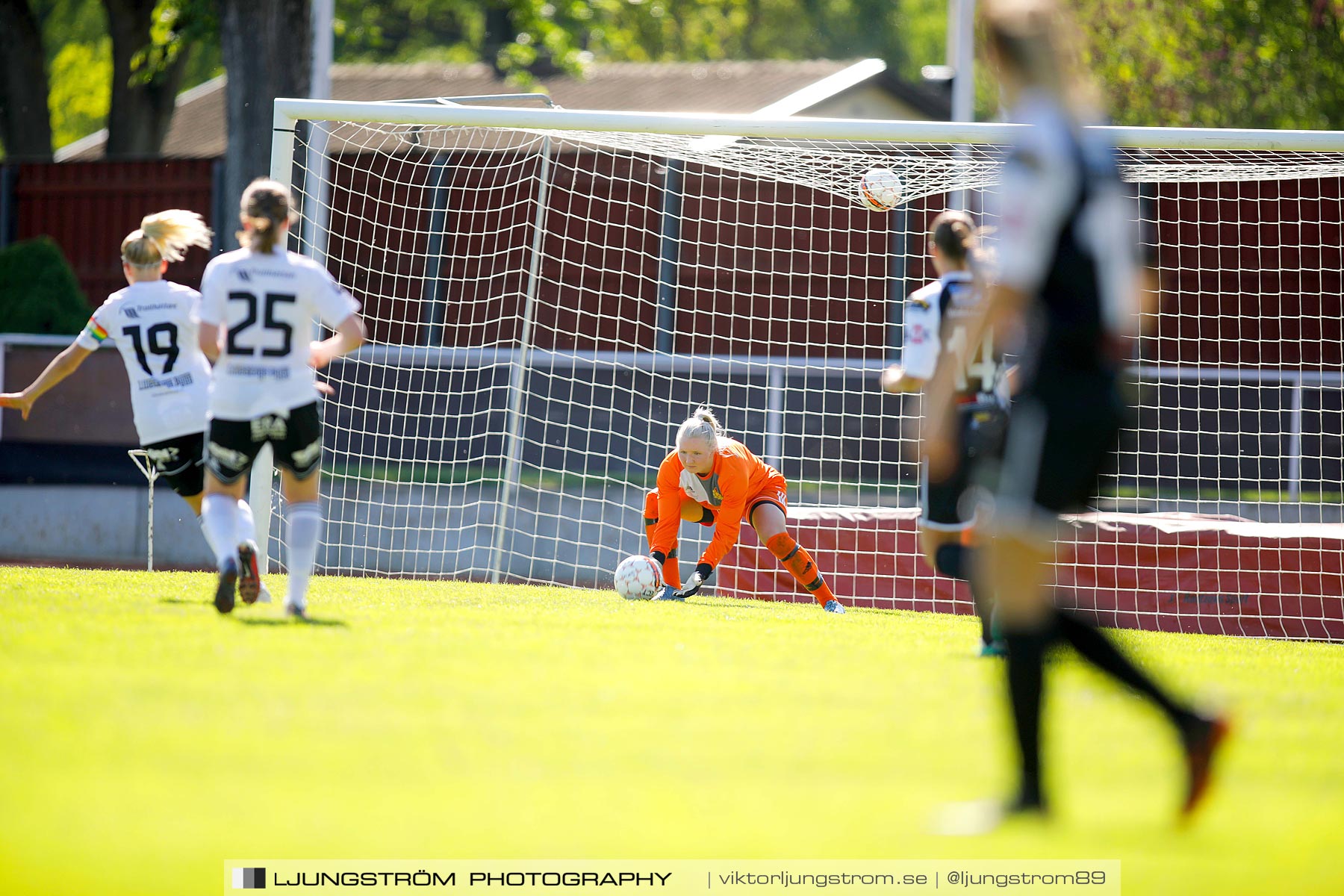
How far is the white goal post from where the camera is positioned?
30.9 ft

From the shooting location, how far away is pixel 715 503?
8422mm

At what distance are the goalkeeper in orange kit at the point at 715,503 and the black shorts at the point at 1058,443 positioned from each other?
4713 mm

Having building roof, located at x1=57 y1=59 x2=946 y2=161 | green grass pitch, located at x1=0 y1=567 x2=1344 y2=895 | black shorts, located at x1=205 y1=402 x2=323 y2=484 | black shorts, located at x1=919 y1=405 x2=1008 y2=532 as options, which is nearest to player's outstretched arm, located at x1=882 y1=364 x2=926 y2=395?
black shorts, located at x1=919 y1=405 x2=1008 y2=532

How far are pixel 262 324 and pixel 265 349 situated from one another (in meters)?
0.10

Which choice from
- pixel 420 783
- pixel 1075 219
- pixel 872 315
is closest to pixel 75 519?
pixel 872 315

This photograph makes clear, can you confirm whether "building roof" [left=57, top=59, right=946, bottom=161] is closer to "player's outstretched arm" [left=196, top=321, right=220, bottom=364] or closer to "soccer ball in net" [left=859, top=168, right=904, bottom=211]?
"soccer ball in net" [left=859, top=168, right=904, bottom=211]

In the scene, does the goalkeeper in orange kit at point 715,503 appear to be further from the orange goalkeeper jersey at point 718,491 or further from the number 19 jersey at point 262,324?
the number 19 jersey at point 262,324

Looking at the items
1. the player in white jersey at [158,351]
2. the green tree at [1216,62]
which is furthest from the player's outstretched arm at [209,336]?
the green tree at [1216,62]

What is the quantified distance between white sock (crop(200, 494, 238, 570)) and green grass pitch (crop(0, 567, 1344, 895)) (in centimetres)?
29

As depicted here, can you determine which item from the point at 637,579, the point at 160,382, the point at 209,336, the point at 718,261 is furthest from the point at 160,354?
the point at 718,261

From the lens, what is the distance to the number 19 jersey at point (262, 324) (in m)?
5.43

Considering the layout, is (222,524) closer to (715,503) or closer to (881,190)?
(715,503)

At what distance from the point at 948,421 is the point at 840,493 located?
8804 millimetres

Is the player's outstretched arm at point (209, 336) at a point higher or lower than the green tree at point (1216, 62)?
lower
